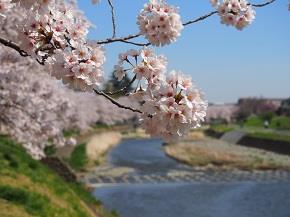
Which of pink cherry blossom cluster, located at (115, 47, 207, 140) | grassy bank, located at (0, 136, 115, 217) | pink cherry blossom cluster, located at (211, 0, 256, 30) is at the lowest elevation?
grassy bank, located at (0, 136, 115, 217)

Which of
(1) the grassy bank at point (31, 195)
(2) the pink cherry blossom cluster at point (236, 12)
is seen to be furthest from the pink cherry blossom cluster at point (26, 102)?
(2) the pink cherry blossom cluster at point (236, 12)

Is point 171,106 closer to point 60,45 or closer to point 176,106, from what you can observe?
point 176,106

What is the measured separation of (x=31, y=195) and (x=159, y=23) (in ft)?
21.7

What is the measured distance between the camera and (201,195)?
22.1m

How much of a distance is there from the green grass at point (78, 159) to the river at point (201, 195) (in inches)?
120

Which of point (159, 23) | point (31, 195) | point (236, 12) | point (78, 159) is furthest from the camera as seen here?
point (78, 159)

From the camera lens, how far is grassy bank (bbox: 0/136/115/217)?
8992 millimetres

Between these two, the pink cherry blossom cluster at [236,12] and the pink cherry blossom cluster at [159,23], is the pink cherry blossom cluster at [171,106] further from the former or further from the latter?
the pink cherry blossom cluster at [236,12]

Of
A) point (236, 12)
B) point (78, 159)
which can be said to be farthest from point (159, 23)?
point (78, 159)

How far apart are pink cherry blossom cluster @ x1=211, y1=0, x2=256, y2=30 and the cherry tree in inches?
39.4

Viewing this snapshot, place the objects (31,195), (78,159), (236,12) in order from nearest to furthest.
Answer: (236,12), (31,195), (78,159)

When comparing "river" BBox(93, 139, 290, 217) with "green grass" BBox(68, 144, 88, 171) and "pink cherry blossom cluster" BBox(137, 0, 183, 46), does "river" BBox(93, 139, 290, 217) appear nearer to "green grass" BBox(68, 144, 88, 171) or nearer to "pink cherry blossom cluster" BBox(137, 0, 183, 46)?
"green grass" BBox(68, 144, 88, 171)

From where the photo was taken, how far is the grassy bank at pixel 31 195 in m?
8.99

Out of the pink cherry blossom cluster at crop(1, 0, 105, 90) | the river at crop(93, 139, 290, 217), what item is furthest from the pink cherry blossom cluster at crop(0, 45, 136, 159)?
the pink cherry blossom cluster at crop(1, 0, 105, 90)
